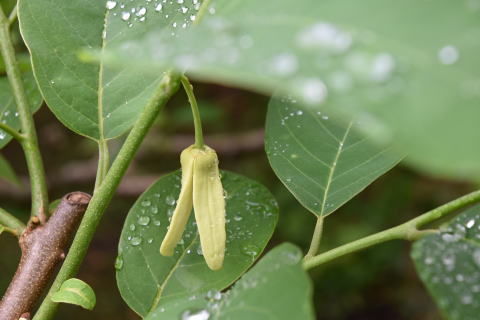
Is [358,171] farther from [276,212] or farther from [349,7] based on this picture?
[349,7]

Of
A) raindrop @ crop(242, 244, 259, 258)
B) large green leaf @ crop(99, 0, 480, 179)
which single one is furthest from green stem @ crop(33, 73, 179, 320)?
large green leaf @ crop(99, 0, 480, 179)

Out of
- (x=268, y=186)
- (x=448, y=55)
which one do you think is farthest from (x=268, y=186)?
(x=448, y=55)

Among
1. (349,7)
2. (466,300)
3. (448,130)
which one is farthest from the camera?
(466,300)

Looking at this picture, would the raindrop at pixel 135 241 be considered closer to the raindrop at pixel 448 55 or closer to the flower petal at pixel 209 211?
the flower petal at pixel 209 211

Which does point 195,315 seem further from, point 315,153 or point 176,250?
point 315,153

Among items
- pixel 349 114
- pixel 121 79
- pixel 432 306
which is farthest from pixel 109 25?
pixel 432 306

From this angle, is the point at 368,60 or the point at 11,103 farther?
the point at 11,103

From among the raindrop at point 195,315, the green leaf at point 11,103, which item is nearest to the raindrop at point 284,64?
the raindrop at point 195,315
